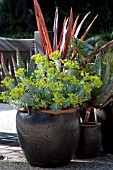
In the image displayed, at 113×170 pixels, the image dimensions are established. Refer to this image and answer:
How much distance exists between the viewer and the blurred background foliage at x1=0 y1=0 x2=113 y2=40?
24.7m

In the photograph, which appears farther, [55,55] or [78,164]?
[78,164]

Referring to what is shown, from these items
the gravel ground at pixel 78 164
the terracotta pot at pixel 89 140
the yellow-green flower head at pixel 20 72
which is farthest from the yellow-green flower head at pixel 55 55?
the gravel ground at pixel 78 164

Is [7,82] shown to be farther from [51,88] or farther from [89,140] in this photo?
[89,140]

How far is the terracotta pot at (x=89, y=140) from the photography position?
5.07 m

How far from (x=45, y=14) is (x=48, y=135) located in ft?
68.2

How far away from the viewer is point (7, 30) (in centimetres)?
2519

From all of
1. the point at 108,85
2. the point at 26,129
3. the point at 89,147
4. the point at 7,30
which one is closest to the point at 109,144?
→ the point at 89,147

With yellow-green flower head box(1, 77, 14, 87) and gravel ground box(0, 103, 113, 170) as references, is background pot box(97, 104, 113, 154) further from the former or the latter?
yellow-green flower head box(1, 77, 14, 87)

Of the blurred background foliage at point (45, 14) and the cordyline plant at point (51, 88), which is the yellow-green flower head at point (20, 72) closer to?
the cordyline plant at point (51, 88)

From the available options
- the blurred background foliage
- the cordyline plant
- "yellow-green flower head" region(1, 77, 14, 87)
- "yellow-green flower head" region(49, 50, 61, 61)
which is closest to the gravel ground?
the cordyline plant

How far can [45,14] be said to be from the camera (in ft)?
82.0

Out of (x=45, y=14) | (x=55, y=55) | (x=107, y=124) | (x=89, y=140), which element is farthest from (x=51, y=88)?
(x=45, y=14)

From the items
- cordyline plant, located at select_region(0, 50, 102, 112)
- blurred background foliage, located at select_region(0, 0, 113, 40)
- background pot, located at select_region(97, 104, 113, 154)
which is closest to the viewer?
cordyline plant, located at select_region(0, 50, 102, 112)

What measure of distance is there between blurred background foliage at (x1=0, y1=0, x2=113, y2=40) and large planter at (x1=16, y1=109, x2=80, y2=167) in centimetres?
1992
